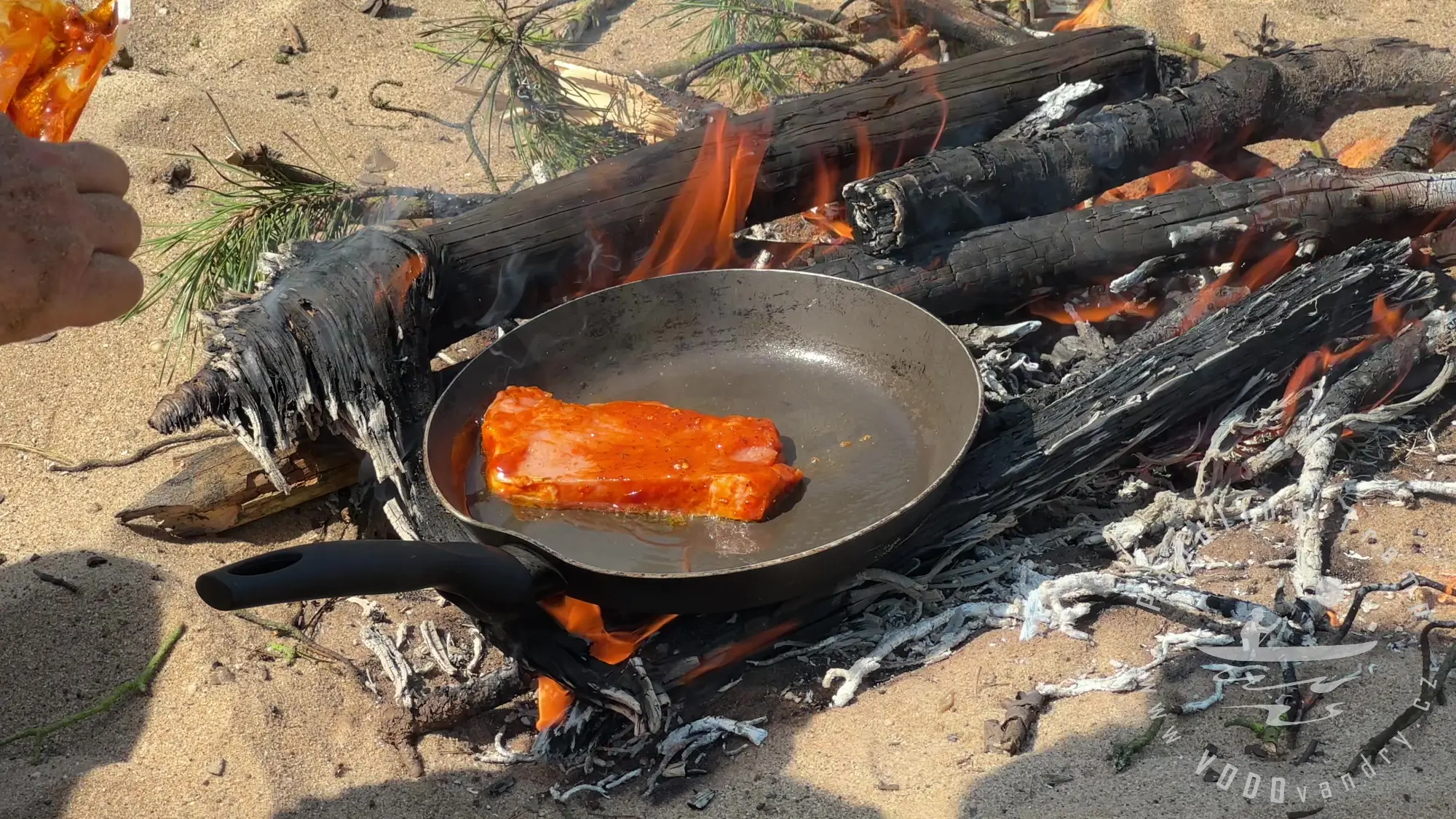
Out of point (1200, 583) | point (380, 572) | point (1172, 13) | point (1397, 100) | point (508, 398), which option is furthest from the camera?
point (1172, 13)

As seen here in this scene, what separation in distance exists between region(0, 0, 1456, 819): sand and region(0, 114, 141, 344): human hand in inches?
54.4

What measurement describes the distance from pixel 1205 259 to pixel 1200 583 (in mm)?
1517

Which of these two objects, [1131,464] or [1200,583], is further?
[1131,464]

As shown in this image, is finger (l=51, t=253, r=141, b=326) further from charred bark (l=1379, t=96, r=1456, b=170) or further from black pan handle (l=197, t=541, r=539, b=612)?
charred bark (l=1379, t=96, r=1456, b=170)

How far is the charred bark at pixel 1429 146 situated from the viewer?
16.2ft

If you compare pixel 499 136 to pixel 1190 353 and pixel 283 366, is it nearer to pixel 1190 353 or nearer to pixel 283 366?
pixel 283 366

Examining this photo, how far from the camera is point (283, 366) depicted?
10.7 ft

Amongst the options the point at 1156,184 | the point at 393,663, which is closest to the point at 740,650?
the point at 393,663

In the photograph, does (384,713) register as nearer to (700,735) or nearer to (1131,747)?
(700,735)

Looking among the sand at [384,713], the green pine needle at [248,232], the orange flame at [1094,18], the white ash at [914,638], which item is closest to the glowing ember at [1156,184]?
the orange flame at [1094,18]

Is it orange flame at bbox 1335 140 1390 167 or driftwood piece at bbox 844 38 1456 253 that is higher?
driftwood piece at bbox 844 38 1456 253

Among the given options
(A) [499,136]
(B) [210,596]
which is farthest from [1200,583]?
(A) [499,136]

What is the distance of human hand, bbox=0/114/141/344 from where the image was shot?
74.9 inches

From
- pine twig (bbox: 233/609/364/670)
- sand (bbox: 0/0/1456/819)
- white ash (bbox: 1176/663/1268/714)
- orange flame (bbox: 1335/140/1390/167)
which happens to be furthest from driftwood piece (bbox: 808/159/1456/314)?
pine twig (bbox: 233/609/364/670)
